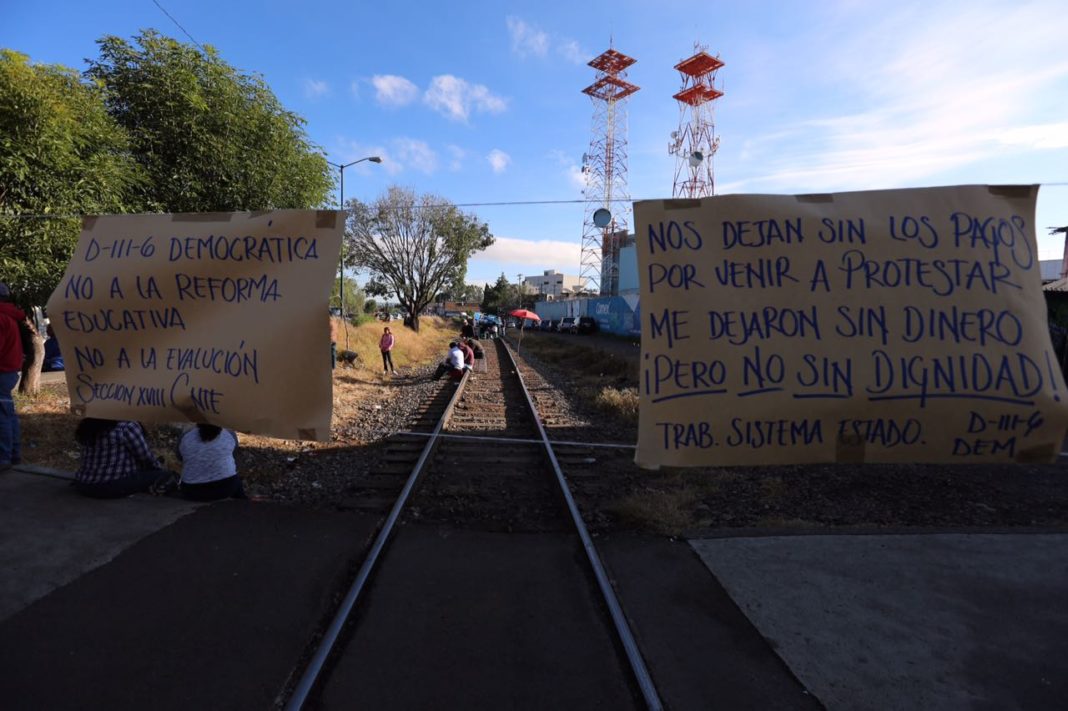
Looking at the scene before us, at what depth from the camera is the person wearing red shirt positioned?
16.3 feet

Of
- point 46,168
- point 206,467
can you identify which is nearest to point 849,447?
point 206,467

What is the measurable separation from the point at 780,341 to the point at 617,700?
1741mm

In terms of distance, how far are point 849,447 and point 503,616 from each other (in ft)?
6.59

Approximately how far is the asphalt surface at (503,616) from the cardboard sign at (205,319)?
1029 millimetres

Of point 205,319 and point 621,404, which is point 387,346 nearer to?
point 621,404

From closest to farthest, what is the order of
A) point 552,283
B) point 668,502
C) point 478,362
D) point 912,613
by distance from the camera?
point 912,613
point 668,502
point 478,362
point 552,283

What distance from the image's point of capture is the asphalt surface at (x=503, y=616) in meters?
2.52

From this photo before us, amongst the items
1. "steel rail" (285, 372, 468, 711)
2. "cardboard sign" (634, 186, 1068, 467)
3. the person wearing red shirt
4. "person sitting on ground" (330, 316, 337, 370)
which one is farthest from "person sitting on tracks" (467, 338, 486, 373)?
"cardboard sign" (634, 186, 1068, 467)

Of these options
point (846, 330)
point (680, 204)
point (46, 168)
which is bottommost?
point (846, 330)

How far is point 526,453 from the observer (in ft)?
24.4

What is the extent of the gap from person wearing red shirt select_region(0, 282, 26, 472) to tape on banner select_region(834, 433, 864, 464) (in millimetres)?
6477

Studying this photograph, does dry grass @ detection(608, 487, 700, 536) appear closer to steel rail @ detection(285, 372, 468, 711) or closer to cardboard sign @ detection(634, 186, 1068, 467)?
steel rail @ detection(285, 372, 468, 711)

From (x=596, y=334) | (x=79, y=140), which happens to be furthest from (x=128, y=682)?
(x=596, y=334)

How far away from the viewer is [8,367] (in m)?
5.01
